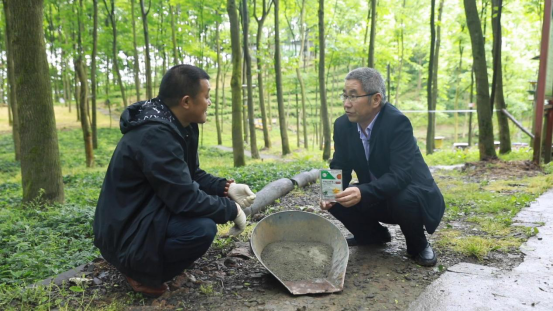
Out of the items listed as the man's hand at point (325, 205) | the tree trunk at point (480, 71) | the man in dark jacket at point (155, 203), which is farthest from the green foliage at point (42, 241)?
the tree trunk at point (480, 71)

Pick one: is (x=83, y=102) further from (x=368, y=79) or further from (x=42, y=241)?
(x=368, y=79)

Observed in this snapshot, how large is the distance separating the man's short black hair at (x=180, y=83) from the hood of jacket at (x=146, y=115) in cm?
8

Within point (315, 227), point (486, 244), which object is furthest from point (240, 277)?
point (486, 244)

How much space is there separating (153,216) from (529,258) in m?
2.89

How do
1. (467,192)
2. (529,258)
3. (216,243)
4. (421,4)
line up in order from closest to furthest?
(529,258) < (216,243) < (467,192) < (421,4)

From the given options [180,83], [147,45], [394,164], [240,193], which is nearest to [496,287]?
[394,164]

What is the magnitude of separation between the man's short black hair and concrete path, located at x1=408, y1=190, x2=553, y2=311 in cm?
196

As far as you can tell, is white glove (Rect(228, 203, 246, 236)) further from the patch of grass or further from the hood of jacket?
the patch of grass

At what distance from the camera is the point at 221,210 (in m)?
2.54

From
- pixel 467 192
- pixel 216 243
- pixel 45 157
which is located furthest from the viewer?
pixel 467 192

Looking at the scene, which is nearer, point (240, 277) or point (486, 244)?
point (240, 277)

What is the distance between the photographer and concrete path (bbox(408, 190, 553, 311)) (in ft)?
7.93

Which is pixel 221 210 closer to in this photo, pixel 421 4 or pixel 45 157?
pixel 45 157

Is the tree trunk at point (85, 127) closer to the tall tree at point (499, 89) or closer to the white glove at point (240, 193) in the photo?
the white glove at point (240, 193)
